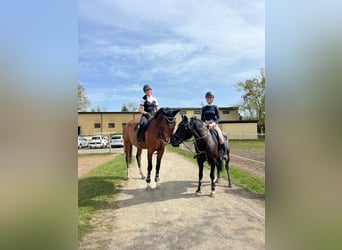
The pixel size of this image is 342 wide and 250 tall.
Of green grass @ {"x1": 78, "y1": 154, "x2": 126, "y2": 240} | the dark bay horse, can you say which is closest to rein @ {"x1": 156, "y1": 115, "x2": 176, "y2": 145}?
the dark bay horse

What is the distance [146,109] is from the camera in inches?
249

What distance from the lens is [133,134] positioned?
7039 mm

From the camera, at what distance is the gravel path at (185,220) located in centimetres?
307

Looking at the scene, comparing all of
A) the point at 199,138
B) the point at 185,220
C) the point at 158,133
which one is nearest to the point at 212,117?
the point at 199,138

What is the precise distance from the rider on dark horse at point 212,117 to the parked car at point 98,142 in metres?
19.5

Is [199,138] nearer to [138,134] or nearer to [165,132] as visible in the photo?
[165,132]

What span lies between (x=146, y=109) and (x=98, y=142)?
19.3m
